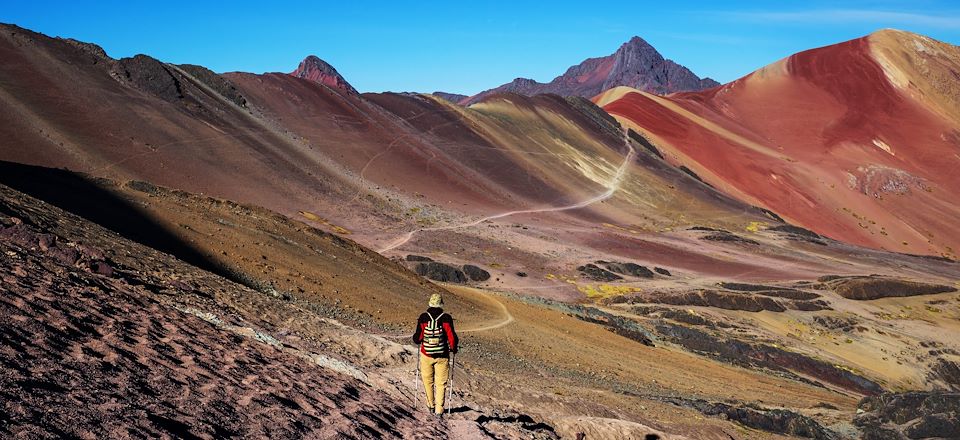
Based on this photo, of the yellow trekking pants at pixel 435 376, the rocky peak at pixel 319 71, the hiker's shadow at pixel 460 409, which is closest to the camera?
the yellow trekking pants at pixel 435 376

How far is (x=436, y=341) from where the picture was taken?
916 cm

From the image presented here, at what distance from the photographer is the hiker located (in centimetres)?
912

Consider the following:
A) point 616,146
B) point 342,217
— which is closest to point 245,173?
point 342,217

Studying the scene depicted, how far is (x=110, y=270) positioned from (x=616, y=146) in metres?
69.1

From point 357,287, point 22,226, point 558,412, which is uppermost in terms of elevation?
point 22,226

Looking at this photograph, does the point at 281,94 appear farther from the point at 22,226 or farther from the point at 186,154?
the point at 22,226

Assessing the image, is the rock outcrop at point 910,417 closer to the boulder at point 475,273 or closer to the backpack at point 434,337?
the backpack at point 434,337

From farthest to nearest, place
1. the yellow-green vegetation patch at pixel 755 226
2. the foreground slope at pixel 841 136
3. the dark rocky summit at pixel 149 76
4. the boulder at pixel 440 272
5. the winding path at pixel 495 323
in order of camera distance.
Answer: the foreground slope at pixel 841 136 → the yellow-green vegetation patch at pixel 755 226 → the dark rocky summit at pixel 149 76 → the boulder at pixel 440 272 → the winding path at pixel 495 323

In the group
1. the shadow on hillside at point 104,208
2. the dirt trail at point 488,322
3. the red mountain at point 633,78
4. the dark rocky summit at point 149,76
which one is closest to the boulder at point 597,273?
the dirt trail at point 488,322

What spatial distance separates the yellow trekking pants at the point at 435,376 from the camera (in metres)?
9.29

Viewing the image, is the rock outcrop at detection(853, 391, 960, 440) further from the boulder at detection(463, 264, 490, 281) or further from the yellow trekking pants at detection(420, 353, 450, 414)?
the boulder at detection(463, 264, 490, 281)

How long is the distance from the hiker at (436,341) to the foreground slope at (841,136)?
67.3 metres

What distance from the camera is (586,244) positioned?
48625mm

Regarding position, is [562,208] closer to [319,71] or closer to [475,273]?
[475,273]
